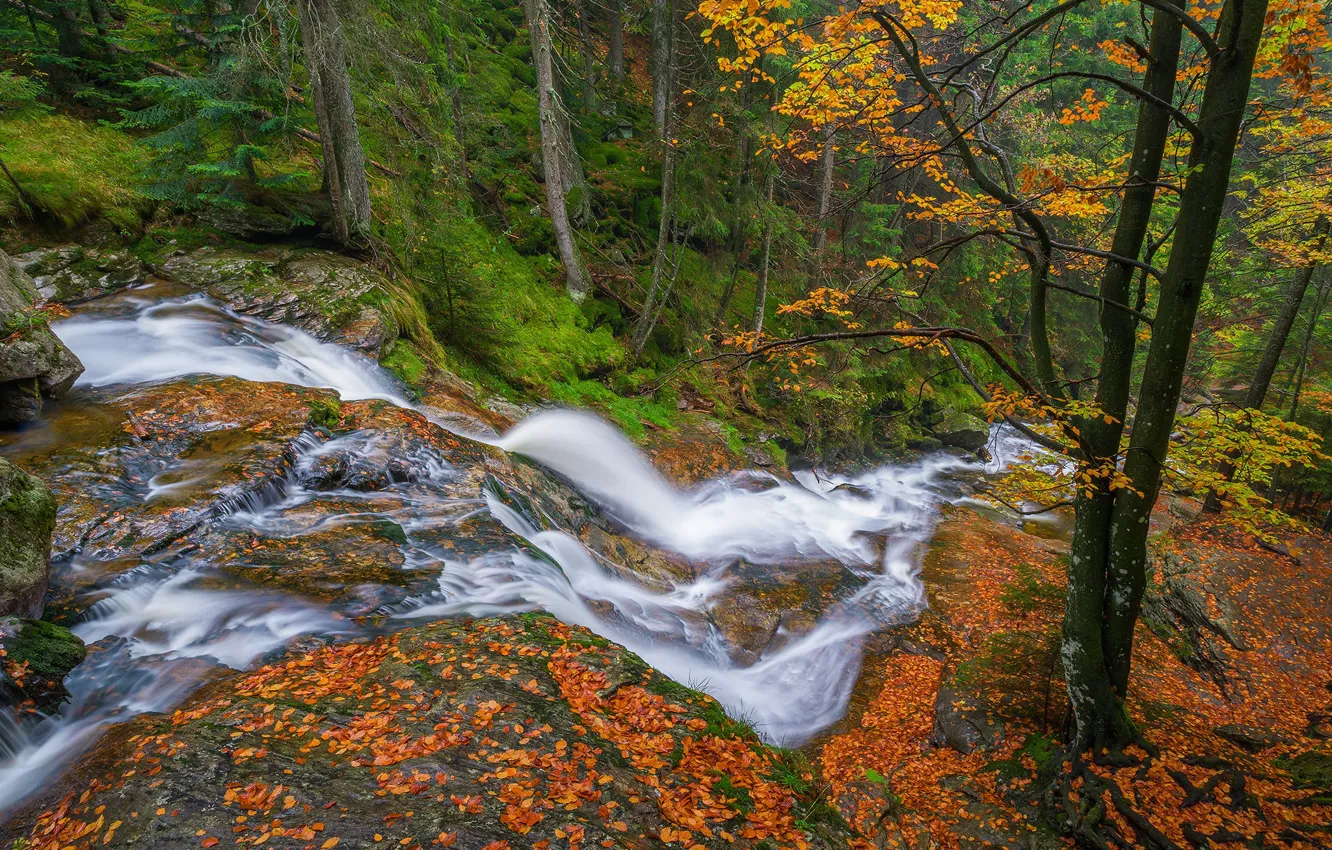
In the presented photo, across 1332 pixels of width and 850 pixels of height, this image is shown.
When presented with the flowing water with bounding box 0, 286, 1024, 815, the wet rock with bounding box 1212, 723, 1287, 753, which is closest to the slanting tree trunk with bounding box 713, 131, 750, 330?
the flowing water with bounding box 0, 286, 1024, 815

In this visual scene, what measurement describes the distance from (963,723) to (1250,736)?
2.67 m

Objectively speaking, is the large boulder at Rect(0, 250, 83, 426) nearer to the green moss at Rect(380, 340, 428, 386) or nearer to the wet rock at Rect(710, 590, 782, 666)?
the green moss at Rect(380, 340, 428, 386)

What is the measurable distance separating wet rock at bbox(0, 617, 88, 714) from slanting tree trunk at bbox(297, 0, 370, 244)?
761 cm

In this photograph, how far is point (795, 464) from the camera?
1478 cm

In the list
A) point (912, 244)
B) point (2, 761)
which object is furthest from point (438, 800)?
point (912, 244)

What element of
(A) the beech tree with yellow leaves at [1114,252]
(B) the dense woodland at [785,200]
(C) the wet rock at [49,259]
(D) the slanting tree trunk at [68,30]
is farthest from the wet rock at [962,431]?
(D) the slanting tree trunk at [68,30]

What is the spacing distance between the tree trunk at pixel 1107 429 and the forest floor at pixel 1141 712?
2.35 feet

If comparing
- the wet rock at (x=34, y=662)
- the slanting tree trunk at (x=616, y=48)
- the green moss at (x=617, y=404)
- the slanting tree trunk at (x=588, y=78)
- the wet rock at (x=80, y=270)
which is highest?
the slanting tree trunk at (x=616, y=48)

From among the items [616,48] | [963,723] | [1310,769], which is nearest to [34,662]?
[963,723]

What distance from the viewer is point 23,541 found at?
13.7 ft

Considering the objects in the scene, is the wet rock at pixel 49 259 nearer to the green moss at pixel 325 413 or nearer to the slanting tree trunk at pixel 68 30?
the slanting tree trunk at pixel 68 30

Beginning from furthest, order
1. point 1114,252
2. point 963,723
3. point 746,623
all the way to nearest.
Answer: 1. point 746,623
2. point 963,723
3. point 1114,252

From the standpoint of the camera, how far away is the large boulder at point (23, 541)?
3998 mm

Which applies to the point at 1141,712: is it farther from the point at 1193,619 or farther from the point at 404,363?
the point at 404,363
